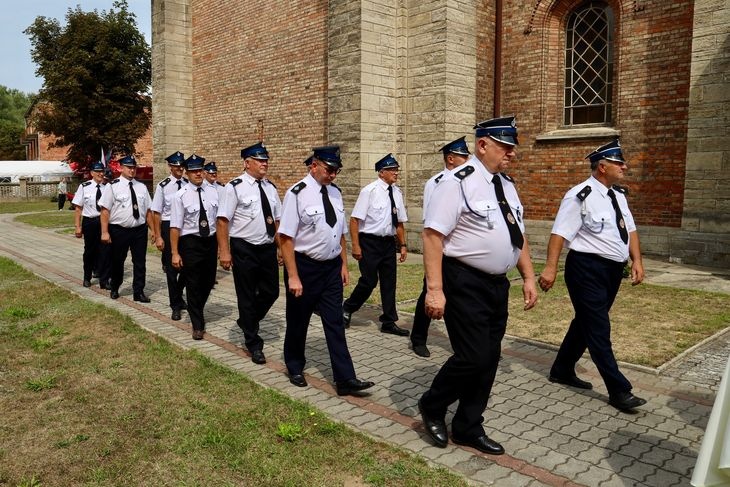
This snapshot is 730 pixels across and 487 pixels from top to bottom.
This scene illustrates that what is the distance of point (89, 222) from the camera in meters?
10.5

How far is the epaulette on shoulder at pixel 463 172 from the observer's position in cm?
394

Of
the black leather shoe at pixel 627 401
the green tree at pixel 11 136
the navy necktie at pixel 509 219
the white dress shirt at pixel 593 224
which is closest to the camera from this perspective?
the navy necktie at pixel 509 219

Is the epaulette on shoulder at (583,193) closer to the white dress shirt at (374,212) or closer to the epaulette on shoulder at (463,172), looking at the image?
the epaulette on shoulder at (463,172)

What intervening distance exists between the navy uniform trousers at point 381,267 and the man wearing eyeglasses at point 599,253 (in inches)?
95.7

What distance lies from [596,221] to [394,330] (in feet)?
9.85

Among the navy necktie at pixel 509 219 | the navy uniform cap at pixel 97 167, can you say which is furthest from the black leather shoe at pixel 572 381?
the navy uniform cap at pixel 97 167

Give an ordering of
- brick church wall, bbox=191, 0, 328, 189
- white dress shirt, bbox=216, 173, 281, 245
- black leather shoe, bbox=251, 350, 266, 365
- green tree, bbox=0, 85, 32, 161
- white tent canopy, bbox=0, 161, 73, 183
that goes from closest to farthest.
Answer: black leather shoe, bbox=251, 350, 266, 365
white dress shirt, bbox=216, 173, 281, 245
brick church wall, bbox=191, 0, 328, 189
white tent canopy, bbox=0, 161, 73, 183
green tree, bbox=0, 85, 32, 161

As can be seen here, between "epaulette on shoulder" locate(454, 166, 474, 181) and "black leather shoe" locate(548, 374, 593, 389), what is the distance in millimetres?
2485

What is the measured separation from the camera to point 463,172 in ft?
13.0

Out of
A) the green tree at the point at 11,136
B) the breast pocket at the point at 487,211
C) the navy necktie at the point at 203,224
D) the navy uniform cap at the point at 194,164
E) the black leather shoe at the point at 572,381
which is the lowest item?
the black leather shoe at the point at 572,381

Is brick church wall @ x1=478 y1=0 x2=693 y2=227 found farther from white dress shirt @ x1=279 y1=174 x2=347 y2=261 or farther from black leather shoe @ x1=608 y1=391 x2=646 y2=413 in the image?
white dress shirt @ x1=279 y1=174 x2=347 y2=261

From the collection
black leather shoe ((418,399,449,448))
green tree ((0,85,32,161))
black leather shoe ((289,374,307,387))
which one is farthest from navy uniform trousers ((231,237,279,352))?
green tree ((0,85,32,161))

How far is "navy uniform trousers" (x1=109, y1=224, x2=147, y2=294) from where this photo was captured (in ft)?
29.6

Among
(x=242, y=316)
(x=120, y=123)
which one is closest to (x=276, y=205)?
(x=242, y=316)
